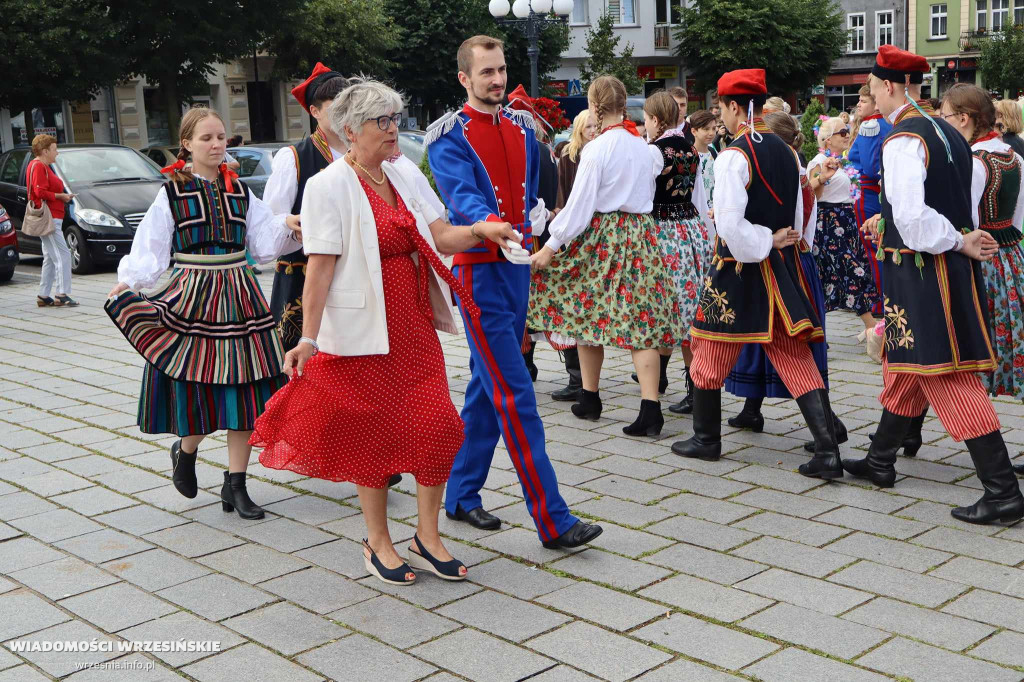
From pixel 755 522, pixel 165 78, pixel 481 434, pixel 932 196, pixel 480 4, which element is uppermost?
pixel 480 4

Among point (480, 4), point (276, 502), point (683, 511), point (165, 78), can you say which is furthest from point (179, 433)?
point (480, 4)

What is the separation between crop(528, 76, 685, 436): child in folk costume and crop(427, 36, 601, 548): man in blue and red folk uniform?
4.80 ft

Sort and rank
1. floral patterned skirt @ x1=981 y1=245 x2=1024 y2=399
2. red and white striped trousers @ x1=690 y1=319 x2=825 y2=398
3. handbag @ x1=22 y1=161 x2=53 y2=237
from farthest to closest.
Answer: handbag @ x1=22 y1=161 x2=53 y2=237 < red and white striped trousers @ x1=690 y1=319 x2=825 y2=398 < floral patterned skirt @ x1=981 y1=245 x2=1024 y2=399

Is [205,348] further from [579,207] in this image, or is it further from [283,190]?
[579,207]

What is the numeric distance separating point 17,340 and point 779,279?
303 inches

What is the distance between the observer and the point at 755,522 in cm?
494

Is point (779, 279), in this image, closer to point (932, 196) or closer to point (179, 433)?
point (932, 196)

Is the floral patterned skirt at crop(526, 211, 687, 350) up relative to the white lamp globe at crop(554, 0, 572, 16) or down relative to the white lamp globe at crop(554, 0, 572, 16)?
down

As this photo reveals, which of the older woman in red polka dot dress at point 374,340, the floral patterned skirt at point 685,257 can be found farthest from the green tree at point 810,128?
the older woman in red polka dot dress at point 374,340

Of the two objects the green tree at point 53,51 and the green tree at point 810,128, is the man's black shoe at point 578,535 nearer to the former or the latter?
the green tree at point 810,128

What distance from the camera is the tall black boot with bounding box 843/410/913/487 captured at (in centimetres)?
527

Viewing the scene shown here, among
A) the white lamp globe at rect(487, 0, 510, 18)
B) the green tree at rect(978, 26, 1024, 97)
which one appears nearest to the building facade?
the green tree at rect(978, 26, 1024, 97)

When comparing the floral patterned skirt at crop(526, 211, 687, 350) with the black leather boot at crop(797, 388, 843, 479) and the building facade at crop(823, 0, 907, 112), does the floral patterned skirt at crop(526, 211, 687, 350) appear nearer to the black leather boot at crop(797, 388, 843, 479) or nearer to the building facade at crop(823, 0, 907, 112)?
the black leather boot at crop(797, 388, 843, 479)

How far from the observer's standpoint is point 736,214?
5.45 metres
